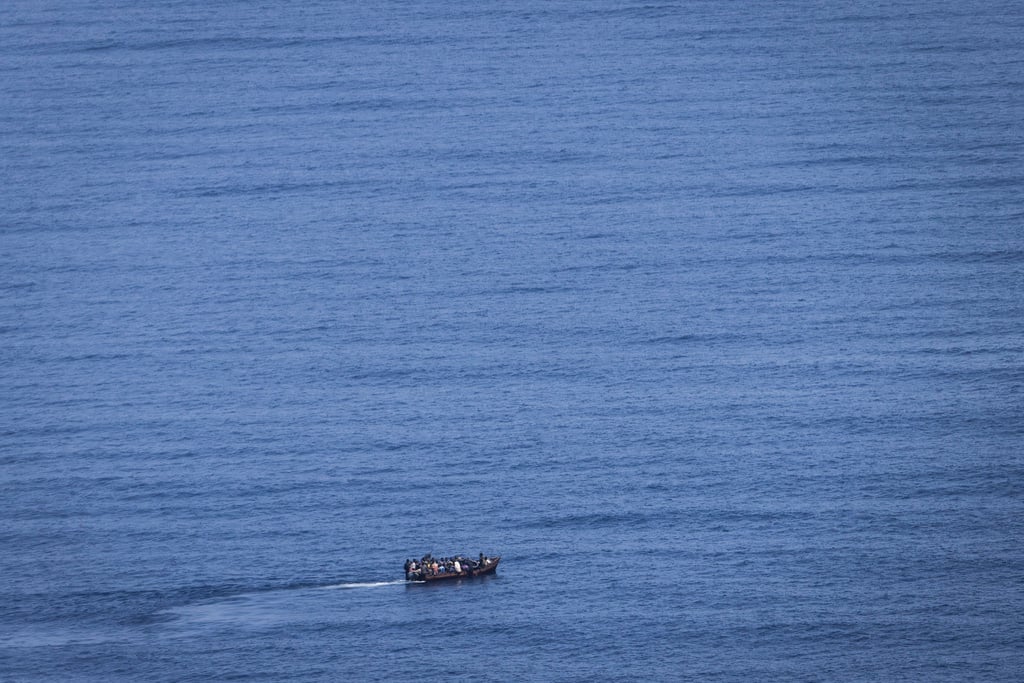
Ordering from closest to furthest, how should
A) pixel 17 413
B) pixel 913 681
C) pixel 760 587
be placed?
pixel 913 681
pixel 760 587
pixel 17 413

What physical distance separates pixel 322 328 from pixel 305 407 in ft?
54.4

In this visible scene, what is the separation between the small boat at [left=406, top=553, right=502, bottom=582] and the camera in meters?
146

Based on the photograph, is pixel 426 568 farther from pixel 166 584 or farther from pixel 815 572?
pixel 815 572

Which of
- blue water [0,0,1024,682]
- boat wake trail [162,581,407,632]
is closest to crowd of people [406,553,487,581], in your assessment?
blue water [0,0,1024,682]

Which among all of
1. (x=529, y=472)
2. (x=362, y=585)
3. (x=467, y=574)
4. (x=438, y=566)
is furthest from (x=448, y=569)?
(x=529, y=472)

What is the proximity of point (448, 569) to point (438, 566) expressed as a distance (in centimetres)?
81

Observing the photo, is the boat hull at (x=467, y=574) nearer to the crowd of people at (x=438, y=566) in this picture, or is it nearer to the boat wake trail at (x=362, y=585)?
the crowd of people at (x=438, y=566)

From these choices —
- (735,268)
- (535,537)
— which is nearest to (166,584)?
(535,537)

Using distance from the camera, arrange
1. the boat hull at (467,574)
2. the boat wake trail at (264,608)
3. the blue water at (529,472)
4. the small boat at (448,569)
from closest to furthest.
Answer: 1. the blue water at (529,472)
2. the boat wake trail at (264,608)
3. the small boat at (448,569)
4. the boat hull at (467,574)

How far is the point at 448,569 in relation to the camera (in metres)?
146

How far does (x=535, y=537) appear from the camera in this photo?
152375 millimetres

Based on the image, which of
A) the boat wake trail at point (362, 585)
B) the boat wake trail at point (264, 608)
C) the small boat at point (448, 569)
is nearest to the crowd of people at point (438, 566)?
the small boat at point (448, 569)

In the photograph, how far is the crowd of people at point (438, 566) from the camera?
477 ft

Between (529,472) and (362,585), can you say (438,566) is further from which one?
(529,472)
